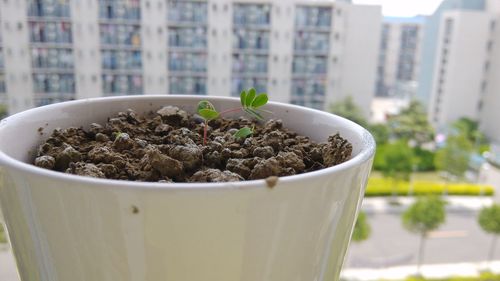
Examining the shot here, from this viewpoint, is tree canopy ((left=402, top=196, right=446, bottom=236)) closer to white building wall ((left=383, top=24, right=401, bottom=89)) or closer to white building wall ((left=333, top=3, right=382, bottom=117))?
white building wall ((left=333, top=3, right=382, bottom=117))

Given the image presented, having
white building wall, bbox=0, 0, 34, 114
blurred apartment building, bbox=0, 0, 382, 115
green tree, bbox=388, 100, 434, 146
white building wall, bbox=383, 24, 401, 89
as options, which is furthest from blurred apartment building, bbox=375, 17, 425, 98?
white building wall, bbox=0, 0, 34, 114

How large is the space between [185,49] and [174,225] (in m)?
3.79

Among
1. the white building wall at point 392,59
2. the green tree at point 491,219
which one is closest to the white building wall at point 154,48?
the green tree at point 491,219

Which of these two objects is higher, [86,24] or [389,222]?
[86,24]

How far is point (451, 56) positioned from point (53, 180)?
22.4ft

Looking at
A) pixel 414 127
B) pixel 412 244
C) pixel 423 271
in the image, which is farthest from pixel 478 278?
pixel 414 127

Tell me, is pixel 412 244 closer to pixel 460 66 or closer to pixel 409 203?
pixel 409 203

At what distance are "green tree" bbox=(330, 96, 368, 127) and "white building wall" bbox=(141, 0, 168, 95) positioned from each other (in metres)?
1.77

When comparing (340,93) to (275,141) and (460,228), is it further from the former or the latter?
(275,141)

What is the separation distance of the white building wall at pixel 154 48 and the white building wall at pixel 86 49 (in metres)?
0.35

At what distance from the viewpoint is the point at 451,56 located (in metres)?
6.31

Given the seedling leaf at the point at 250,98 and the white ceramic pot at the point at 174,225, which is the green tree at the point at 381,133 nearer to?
the seedling leaf at the point at 250,98

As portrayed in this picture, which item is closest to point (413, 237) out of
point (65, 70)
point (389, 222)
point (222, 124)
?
point (389, 222)

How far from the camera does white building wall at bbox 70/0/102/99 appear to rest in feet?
11.0
